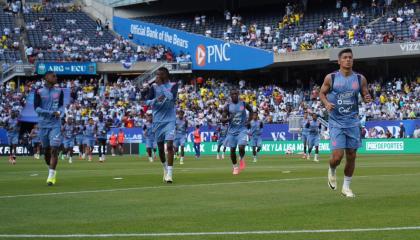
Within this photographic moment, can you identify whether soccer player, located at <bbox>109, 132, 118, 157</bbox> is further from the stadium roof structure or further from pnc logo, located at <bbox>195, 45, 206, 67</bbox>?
the stadium roof structure

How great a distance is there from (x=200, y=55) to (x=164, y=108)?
46.5m

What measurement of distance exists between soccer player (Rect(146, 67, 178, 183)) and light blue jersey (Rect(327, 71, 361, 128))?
18.3ft

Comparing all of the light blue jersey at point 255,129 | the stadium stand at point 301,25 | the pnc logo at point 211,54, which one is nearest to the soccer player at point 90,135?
the light blue jersey at point 255,129

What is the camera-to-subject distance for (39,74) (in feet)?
218

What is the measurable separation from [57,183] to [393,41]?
39563mm

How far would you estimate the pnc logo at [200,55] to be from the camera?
64.5 m

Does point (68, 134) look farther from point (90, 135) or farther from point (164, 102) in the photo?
point (164, 102)

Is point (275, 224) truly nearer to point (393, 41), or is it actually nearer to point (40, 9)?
point (393, 41)

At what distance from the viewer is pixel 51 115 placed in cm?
1800

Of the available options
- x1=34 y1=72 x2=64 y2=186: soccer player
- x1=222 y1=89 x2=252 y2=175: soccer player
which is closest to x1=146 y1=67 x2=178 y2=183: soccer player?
x1=34 y1=72 x2=64 y2=186: soccer player

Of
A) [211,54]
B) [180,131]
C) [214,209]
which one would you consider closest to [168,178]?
[214,209]

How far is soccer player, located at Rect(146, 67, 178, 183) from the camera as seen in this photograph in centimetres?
1839

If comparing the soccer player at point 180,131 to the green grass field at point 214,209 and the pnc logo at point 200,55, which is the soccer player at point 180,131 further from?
the pnc logo at point 200,55

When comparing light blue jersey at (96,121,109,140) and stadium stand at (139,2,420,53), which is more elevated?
stadium stand at (139,2,420,53)
